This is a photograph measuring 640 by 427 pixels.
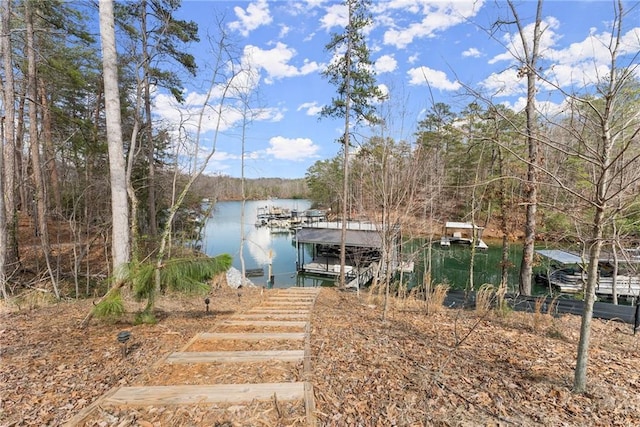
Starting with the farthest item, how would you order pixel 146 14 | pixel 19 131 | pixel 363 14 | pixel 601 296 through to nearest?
pixel 601 296, pixel 363 14, pixel 19 131, pixel 146 14

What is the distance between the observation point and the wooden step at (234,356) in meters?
2.26

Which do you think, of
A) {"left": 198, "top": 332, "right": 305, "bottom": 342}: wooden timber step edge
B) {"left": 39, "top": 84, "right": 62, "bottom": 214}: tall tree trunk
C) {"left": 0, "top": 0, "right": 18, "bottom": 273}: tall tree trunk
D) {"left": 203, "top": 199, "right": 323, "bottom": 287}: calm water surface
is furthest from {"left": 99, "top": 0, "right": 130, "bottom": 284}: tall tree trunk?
{"left": 203, "top": 199, "right": 323, "bottom": 287}: calm water surface

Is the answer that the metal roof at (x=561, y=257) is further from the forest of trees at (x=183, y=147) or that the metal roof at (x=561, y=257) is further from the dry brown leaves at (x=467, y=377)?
the dry brown leaves at (x=467, y=377)

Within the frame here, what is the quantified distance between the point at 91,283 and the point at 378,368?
9.34 metres

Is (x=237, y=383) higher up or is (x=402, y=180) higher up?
(x=402, y=180)

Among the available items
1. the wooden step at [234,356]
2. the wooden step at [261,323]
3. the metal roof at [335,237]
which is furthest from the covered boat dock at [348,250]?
the wooden step at [234,356]

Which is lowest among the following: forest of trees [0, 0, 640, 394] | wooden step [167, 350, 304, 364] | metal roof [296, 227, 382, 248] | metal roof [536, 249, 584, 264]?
metal roof [536, 249, 584, 264]

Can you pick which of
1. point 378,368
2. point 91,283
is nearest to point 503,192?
point 378,368

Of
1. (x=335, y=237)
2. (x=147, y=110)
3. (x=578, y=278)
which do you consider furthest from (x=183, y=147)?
(x=578, y=278)

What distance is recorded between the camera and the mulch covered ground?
165cm

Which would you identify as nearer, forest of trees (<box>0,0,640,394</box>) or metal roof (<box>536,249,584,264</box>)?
forest of trees (<box>0,0,640,394</box>)

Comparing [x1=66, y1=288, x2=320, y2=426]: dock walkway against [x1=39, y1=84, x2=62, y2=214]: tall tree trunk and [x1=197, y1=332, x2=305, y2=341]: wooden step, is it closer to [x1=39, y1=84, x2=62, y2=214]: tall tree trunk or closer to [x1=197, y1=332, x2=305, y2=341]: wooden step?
[x1=197, y1=332, x2=305, y2=341]: wooden step

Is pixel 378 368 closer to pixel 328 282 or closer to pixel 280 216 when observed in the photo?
pixel 328 282

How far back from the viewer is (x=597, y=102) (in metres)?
2.64
